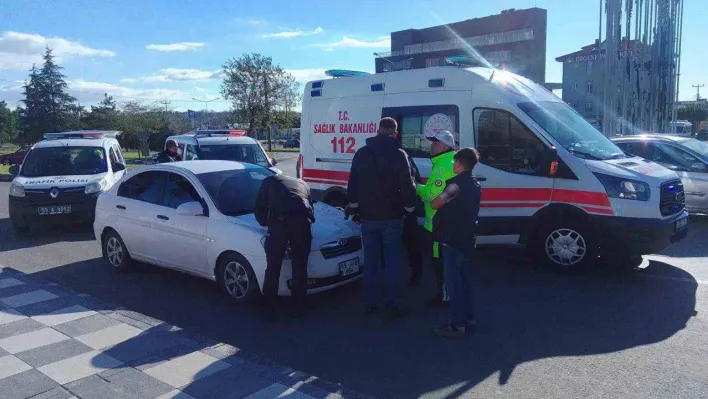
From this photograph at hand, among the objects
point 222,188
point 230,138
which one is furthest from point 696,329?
point 230,138

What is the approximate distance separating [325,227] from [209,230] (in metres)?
1.30

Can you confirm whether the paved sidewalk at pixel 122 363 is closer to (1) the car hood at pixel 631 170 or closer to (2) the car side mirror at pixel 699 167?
(1) the car hood at pixel 631 170

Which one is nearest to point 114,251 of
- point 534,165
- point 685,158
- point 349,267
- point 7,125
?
point 349,267

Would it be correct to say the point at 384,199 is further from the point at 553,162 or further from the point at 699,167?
the point at 699,167

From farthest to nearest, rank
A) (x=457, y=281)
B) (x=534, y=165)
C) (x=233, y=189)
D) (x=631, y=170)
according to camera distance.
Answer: (x=534, y=165)
(x=233, y=189)
(x=631, y=170)
(x=457, y=281)

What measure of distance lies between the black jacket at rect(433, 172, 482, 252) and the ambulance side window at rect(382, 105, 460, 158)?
9.23ft

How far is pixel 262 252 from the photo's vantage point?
5559 millimetres

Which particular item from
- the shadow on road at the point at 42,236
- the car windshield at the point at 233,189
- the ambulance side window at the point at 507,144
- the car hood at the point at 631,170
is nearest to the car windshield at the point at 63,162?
the shadow on road at the point at 42,236

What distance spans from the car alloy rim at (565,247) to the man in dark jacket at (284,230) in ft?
10.3

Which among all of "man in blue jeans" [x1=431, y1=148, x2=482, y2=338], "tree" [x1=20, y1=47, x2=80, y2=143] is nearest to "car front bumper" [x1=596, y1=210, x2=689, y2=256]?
"man in blue jeans" [x1=431, y1=148, x2=482, y2=338]

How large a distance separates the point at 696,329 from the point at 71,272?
7587 mm

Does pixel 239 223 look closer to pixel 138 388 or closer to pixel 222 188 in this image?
pixel 222 188

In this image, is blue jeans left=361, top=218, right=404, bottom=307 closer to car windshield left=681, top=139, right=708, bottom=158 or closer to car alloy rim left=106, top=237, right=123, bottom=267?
car alloy rim left=106, top=237, right=123, bottom=267

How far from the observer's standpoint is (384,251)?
5.40 metres
